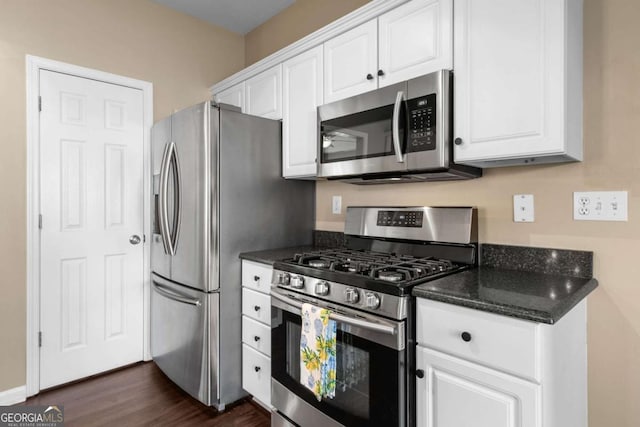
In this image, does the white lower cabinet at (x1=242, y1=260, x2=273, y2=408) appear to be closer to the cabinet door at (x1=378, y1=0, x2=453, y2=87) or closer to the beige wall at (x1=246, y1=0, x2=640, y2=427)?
the cabinet door at (x1=378, y1=0, x2=453, y2=87)

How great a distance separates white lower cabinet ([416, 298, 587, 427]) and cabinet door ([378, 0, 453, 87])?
1.06 m

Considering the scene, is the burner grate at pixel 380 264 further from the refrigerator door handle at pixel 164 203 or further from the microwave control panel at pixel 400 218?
the refrigerator door handle at pixel 164 203

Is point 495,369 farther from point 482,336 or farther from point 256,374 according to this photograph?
point 256,374

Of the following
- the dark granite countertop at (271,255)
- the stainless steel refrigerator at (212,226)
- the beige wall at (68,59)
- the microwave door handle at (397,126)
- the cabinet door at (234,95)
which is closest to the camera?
the microwave door handle at (397,126)

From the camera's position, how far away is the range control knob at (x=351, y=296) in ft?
4.88

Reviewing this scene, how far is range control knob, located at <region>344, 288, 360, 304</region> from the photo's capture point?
149 cm

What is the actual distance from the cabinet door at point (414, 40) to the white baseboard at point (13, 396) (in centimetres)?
282

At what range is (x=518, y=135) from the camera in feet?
4.59

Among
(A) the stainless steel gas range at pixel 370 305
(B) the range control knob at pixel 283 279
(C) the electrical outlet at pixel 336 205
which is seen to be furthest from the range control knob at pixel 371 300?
(C) the electrical outlet at pixel 336 205

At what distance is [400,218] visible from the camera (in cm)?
206

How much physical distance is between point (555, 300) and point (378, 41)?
1418mm

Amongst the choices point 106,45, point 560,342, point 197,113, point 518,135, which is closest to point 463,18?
point 518,135

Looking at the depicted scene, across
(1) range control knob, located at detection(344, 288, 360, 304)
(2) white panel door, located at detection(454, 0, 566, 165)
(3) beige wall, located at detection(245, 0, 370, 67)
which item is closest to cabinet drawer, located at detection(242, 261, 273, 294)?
(1) range control knob, located at detection(344, 288, 360, 304)

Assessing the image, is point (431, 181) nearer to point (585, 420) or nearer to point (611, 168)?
point (611, 168)
